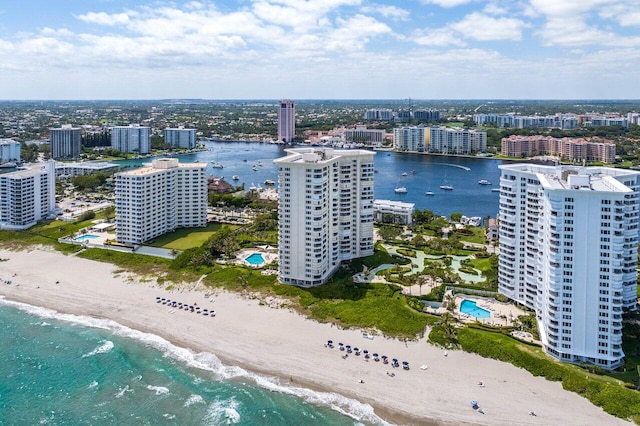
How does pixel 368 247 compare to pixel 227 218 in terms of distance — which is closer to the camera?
pixel 368 247

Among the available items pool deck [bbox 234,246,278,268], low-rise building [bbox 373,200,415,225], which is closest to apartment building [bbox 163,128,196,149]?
low-rise building [bbox 373,200,415,225]

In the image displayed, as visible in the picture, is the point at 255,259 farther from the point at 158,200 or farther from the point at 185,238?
the point at 158,200

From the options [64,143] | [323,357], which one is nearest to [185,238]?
[323,357]

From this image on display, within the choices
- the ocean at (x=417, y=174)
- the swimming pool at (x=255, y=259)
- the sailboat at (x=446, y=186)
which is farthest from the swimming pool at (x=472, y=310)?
the sailboat at (x=446, y=186)

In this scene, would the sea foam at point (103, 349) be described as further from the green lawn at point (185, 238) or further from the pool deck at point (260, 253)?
the green lawn at point (185, 238)

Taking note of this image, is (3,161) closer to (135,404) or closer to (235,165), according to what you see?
(235,165)

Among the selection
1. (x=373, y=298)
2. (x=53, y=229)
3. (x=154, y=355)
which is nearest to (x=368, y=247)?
(x=373, y=298)

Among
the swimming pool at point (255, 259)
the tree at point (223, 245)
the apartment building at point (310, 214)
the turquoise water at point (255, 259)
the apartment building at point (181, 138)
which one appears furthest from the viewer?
the apartment building at point (181, 138)

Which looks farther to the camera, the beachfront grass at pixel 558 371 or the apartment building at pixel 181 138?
the apartment building at pixel 181 138
